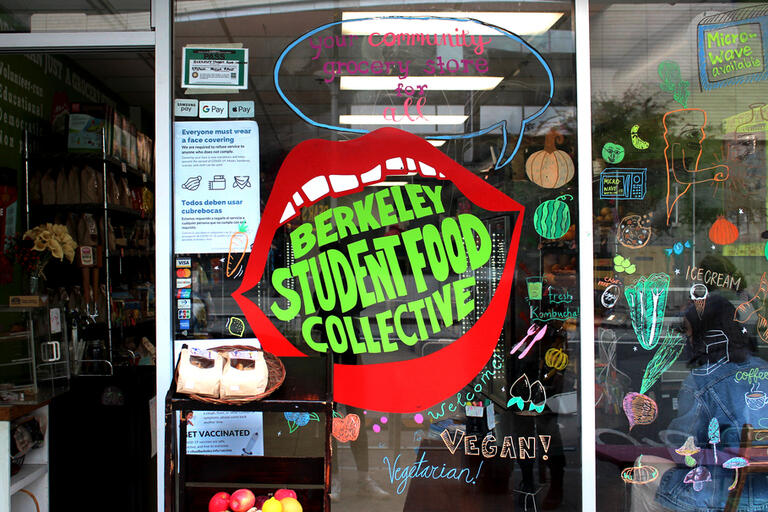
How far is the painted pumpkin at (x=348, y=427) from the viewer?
116 inches

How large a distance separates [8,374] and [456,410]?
2424 millimetres

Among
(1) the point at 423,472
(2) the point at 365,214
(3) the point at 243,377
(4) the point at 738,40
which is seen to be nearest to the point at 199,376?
(3) the point at 243,377

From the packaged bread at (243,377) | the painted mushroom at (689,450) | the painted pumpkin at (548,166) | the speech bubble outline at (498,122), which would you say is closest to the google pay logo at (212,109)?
the speech bubble outline at (498,122)

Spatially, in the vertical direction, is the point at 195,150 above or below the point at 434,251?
above

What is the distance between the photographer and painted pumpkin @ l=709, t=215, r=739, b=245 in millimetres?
2998

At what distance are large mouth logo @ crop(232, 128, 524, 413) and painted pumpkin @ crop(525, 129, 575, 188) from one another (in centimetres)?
18

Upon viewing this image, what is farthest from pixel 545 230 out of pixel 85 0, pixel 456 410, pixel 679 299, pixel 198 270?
pixel 85 0

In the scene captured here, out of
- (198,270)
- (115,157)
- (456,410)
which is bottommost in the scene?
(456,410)

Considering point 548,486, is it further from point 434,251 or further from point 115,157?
point 115,157

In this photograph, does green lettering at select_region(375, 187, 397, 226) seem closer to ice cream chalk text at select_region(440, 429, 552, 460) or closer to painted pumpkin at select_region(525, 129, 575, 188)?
painted pumpkin at select_region(525, 129, 575, 188)

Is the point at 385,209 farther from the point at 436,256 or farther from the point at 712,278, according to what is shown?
the point at 712,278

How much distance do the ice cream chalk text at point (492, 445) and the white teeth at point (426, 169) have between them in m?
1.30

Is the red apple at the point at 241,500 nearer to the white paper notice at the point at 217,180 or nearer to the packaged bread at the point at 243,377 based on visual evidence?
the packaged bread at the point at 243,377

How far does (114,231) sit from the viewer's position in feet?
16.4
